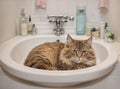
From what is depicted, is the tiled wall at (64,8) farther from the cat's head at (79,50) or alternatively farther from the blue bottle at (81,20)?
the cat's head at (79,50)

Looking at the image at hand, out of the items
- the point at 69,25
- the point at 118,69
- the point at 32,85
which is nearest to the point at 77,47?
the point at 118,69

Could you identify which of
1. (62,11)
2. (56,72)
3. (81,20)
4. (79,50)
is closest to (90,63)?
(79,50)

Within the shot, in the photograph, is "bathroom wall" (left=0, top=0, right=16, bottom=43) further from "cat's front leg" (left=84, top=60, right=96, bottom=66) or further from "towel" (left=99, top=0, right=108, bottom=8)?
"towel" (left=99, top=0, right=108, bottom=8)

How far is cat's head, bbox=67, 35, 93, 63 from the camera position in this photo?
141cm

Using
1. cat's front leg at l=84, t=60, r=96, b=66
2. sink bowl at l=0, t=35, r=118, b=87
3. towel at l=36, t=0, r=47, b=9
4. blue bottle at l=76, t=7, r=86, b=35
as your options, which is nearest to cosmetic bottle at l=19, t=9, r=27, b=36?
towel at l=36, t=0, r=47, b=9

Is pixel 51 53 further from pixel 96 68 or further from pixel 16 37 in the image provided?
pixel 16 37

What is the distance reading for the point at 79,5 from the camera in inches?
81.8

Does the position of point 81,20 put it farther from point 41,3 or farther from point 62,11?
point 41,3

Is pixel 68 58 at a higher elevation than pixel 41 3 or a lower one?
lower

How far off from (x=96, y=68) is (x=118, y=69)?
8.8 inches

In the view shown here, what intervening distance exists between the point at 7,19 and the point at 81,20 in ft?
2.43

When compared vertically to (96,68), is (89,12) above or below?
→ above

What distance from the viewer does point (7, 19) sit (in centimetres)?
187

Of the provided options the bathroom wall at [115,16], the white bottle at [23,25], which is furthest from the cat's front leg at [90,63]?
the white bottle at [23,25]
